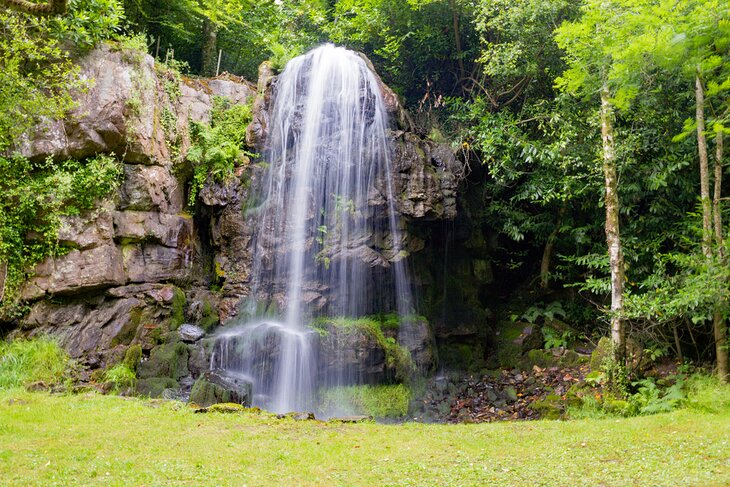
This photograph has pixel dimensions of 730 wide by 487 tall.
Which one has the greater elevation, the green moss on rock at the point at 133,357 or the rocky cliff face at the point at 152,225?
the rocky cliff face at the point at 152,225

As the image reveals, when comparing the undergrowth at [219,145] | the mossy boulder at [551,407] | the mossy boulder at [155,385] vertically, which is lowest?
the mossy boulder at [551,407]

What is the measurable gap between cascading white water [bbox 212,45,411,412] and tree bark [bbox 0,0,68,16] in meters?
8.34

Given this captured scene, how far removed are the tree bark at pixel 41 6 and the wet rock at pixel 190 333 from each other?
26.6 feet

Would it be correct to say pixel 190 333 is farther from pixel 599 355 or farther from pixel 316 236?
pixel 599 355

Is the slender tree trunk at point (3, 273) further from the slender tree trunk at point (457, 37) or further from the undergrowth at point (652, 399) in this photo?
A: the slender tree trunk at point (457, 37)

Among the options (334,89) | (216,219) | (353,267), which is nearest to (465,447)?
(353,267)

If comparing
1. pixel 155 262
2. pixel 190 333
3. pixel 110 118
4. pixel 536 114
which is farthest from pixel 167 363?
pixel 536 114

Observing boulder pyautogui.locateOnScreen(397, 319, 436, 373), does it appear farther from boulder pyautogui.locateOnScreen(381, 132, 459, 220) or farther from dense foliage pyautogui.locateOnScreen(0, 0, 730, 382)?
dense foliage pyautogui.locateOnScreen(0, 0, 730, 382)

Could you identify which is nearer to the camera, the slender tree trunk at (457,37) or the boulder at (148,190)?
the boulder at (148,190)

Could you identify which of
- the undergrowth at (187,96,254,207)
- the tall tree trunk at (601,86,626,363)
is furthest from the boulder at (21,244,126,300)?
the tall tree trunk at (601,86,626,363)

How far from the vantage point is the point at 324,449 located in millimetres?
7188

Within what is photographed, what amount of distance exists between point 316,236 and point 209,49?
8.94 metres

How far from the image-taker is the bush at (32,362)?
10.3 metres

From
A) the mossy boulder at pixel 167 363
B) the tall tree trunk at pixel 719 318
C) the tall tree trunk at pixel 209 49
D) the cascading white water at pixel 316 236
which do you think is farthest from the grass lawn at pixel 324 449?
the tall tree trunk at pixel 209 49
